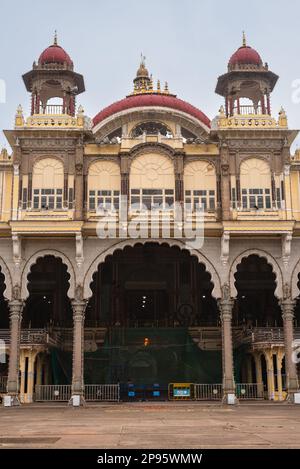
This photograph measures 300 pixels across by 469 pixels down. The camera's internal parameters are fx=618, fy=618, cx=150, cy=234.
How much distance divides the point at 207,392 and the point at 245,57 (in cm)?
2397

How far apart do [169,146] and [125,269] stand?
14077 millimetres

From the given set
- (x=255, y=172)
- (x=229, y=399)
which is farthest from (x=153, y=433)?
(x=255, y=172)

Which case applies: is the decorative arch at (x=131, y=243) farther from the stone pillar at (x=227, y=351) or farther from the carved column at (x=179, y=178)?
the carved column at (x=179, y=178)

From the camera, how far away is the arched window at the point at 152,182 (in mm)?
40094

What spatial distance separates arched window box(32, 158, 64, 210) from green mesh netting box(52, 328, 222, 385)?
36.3ft

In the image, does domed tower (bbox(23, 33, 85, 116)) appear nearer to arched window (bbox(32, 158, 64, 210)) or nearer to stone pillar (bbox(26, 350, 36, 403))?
arched window (bbox(32, 158, 64, 210))

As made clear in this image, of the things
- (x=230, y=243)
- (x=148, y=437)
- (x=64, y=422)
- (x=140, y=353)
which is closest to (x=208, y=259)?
(x=230, y=243)

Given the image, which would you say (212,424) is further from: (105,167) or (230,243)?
(105,167)

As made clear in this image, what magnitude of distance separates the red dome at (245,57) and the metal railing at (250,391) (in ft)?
75.1

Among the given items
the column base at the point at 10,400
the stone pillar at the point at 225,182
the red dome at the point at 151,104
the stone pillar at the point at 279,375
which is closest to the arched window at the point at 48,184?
the red dome at the point at 151,104

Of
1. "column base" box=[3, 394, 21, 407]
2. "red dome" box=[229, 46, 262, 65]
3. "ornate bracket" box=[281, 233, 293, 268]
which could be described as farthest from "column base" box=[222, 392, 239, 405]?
"red dome" box=[229, 46, 262, 65]

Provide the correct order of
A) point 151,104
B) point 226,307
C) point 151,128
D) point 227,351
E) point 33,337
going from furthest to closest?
point 151,104
point 151,128
point 33,337
point 226,307
point 227,351

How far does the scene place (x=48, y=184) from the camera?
40281 millimetres

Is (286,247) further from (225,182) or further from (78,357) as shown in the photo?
(78,357)
